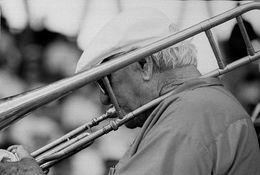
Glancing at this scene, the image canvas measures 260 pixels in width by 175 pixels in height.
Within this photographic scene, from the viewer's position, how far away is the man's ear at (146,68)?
1.79 m

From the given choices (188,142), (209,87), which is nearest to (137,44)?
(209,87)

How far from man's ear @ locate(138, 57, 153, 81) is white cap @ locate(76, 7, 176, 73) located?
0.18 ft

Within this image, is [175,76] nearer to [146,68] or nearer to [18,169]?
[146,68]

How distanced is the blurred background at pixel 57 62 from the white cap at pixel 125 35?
111cm

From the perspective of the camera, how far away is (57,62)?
3166mm

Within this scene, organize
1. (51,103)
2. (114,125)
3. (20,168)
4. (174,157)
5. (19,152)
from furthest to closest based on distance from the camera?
(51,103) → (114,125) → (19,152) → (20,168) → (174,157)

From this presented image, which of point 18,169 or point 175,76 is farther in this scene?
point 175,76

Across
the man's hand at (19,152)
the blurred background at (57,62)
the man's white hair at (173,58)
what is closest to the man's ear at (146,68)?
the man's white hair at (173,58)

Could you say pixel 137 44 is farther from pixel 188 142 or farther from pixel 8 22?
pixel 8 22

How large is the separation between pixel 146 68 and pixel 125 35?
13cm

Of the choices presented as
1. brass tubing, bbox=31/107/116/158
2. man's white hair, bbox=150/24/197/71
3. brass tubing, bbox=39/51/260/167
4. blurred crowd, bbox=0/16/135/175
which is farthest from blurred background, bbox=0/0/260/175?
man's white hair, bbox=150/24/197/71

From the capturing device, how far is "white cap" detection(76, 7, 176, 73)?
178 cm

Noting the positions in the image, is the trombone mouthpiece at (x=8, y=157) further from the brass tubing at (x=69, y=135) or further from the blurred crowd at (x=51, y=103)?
the blurred crowd at (x=51, y=103)

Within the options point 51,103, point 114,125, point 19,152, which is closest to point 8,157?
point 19,152
